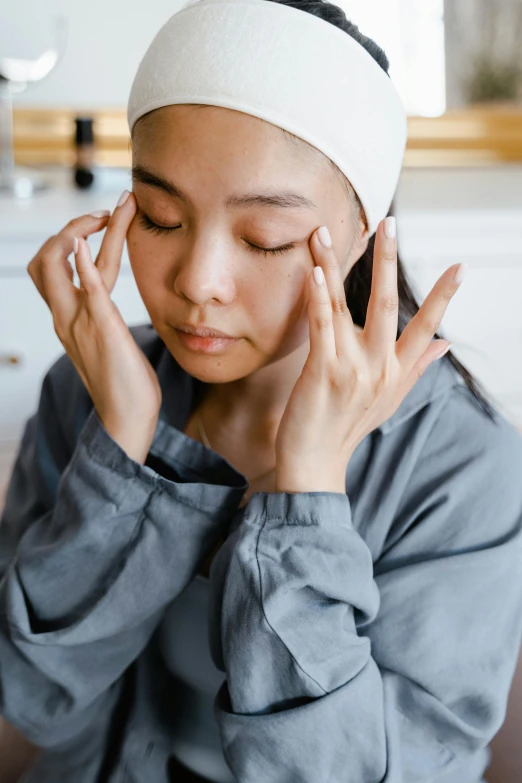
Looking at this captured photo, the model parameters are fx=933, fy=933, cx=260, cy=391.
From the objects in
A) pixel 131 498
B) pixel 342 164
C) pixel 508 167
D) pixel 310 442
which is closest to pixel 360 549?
pixel 310 442

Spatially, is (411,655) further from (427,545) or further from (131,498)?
(131,498)

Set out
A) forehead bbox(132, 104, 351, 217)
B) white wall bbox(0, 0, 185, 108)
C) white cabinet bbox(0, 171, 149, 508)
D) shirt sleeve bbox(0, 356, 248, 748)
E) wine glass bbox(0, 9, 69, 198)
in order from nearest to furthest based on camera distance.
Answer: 1. forehead bbox(132, 104, 351, 217)
2. shirt sleeve bbox(0, 356, 248, 748)
3. white cabinet bbox(0, 171, 149, 508)
4. wine glass bbox(0, 9, 69, 198)
5. white wall bbox(0, 0, 185, 108)

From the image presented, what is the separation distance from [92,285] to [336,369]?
25cm

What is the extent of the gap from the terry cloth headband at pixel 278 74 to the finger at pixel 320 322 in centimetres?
10

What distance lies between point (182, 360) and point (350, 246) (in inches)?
7.0

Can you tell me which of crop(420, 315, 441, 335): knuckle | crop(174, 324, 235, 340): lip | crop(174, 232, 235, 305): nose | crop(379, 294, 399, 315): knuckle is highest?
crop(174, 232, 235, 305): nose

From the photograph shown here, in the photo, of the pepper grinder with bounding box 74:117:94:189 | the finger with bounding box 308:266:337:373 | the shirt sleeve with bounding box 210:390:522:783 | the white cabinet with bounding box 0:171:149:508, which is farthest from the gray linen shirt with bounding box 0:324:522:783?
the pepper grinder with bounding box 74:117:94:189

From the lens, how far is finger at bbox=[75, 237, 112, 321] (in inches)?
33.2

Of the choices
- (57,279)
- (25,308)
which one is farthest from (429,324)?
(25,308)

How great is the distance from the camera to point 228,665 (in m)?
0.75

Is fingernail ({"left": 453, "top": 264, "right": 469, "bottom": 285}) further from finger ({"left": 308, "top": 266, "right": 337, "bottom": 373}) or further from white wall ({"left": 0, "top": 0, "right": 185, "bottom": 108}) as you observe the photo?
white wall ({"left": 0, "top": 0, "right": 185, "bottom": 108})

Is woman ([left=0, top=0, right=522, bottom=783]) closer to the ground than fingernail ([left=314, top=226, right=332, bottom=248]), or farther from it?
closer to the ground

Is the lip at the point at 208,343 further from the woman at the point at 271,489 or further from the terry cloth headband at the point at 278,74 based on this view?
the terry cloth headband at the point at 278,74

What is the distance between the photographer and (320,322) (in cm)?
74
